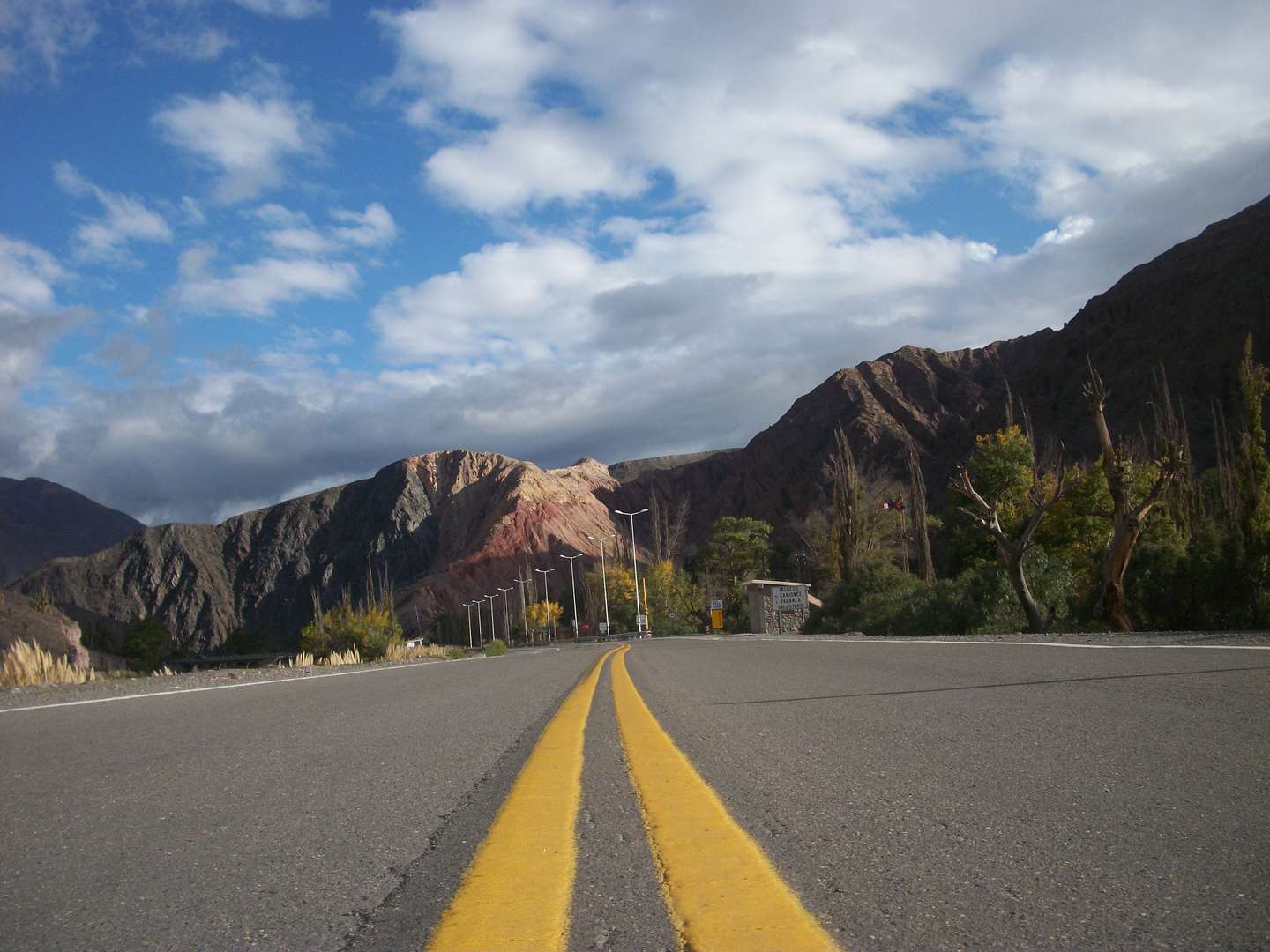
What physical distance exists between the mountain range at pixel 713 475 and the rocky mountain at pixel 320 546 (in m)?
0.36

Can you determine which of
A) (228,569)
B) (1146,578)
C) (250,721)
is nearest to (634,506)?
(228,569)

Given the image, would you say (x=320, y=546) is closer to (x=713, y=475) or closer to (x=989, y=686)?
(x=713, y=475)

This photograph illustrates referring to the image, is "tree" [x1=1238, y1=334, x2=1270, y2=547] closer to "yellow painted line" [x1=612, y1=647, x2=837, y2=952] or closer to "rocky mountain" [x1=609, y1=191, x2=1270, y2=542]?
"yellow painted line" [x1=612, y1=647, x2=837, y2=952]

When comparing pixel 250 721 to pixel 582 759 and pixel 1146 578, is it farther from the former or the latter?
pixel 1146 578

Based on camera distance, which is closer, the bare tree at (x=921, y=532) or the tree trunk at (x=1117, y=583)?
the tree trunk at (x=1117, y=583)

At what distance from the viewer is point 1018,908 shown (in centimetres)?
177

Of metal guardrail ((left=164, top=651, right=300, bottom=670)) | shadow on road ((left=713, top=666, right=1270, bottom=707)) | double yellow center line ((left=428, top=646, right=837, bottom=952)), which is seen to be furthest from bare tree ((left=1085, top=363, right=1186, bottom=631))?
metal guardrail ((left=164, top=651, right=300, bottom=670))

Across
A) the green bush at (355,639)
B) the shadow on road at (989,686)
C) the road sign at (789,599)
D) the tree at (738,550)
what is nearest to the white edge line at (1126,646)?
the shadow on road at (989,686)

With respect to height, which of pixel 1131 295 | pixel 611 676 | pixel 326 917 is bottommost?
pixel 611 676

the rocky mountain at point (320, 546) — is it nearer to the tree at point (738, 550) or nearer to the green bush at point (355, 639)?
the tree at point (738, 550)

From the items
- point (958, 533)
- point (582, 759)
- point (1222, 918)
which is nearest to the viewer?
point (1222, 918)

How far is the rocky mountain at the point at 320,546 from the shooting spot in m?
129

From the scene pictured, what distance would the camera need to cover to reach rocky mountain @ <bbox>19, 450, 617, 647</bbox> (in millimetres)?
129125

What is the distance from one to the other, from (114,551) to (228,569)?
74.3 feet
